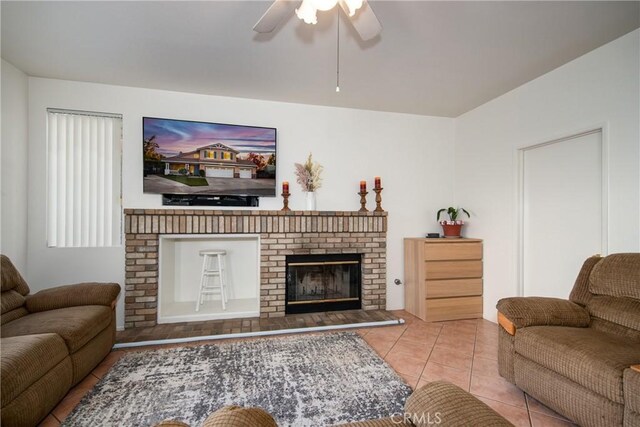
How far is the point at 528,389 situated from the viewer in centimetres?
184

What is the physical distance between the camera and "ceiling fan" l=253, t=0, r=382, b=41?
4.91ft

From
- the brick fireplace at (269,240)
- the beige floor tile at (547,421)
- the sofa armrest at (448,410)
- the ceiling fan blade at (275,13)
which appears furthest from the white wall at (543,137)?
the ceiling fan blade at (275,13)

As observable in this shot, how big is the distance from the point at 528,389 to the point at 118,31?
3721 millimetres

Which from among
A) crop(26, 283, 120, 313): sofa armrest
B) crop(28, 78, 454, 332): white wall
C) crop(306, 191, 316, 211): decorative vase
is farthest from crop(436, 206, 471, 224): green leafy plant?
crop(26, 283, 120, 313): sofa armrest

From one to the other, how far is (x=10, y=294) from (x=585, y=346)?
374 cm

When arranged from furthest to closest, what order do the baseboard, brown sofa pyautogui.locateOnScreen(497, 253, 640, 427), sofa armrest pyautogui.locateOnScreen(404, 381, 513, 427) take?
the baseboard < brown sofa pyautogui.locateOnScreen(497, 253, 640, 427) < sofa armrest pyautogui.locateOnScreen(404, 381, 513, 427)

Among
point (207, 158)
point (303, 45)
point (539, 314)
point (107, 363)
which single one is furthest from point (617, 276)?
point (107, 363)

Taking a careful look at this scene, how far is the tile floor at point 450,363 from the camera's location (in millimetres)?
1799

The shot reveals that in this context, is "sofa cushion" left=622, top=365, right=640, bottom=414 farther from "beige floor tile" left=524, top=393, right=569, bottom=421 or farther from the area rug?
the area rug

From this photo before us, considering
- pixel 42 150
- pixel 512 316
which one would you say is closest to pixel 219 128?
pixel 42 150

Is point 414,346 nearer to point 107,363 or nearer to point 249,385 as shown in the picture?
point 249,385

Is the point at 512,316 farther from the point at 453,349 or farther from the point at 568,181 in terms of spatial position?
the point at 568,181

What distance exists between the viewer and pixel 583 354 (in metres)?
1.55

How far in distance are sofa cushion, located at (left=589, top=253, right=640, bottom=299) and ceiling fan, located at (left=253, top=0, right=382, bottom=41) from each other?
2190mm
